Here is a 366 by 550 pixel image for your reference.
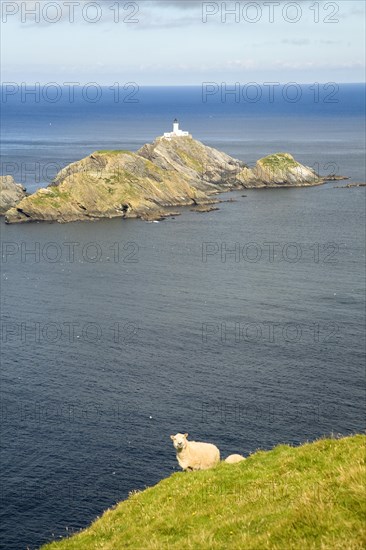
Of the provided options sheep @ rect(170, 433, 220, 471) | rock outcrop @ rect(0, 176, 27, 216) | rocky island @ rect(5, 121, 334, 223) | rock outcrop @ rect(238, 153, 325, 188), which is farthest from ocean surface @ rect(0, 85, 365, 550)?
rock outcrop @ rect(238, 153, 325, 188)

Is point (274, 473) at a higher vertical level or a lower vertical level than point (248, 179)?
lower

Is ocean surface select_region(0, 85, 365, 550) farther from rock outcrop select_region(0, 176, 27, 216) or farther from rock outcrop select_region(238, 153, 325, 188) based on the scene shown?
rock outcrop select_region(238, 153, 325, 188)

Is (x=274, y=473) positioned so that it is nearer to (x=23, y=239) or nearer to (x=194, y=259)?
(x=194, y=259)

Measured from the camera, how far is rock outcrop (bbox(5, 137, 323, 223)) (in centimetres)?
16062

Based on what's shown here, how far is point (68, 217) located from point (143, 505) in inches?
5460

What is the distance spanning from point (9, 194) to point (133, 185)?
89.3 feet

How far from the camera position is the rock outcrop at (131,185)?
161 m

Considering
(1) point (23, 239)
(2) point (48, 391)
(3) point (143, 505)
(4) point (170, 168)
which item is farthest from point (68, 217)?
(3) point (143, 505)

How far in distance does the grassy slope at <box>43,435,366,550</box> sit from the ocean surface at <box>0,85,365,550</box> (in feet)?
74.9

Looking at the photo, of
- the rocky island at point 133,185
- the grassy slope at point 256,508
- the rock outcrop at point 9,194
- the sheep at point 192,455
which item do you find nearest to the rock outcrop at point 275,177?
the rocky island at point 133,185

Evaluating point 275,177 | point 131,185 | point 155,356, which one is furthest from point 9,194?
point 155,356

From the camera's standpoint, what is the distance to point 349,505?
15789 mm

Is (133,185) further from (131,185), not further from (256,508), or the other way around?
(256,508)

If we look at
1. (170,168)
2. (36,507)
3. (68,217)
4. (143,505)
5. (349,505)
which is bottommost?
(36,507)
